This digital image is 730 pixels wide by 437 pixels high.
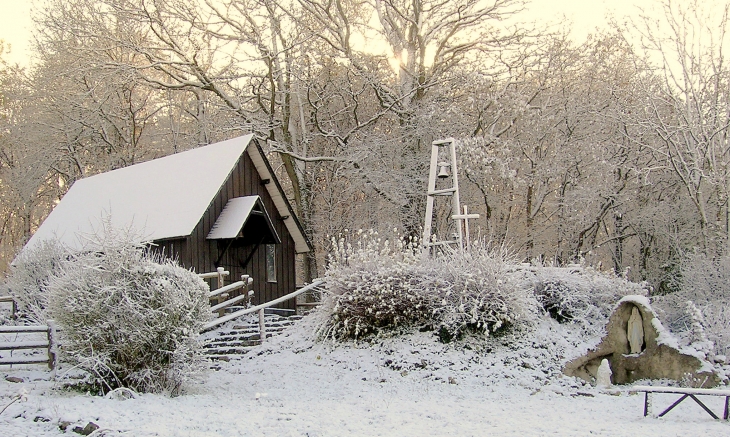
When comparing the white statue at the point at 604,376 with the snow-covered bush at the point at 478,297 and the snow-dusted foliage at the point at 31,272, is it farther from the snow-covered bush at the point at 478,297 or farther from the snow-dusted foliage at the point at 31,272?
the snow-dusted foliage at the point at 31,272

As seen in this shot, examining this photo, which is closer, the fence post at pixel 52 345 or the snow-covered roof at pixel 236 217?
the fence post at pixel 52 345

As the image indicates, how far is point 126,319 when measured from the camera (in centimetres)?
954

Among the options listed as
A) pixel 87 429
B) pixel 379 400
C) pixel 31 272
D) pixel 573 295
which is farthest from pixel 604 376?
pixel 31 272

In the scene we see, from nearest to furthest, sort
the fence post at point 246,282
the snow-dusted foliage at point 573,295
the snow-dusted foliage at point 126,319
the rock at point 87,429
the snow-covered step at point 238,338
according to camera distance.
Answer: the rock at point 87,429 → the snow-dusted foliage at point 126,319 → the snow-dusted foliage at point 573,295 → the snow-covered step at point 238,338 → the fence post at point 246,282

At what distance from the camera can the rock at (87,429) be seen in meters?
7.01

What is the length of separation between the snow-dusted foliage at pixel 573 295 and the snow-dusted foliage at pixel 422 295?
65 centimetres

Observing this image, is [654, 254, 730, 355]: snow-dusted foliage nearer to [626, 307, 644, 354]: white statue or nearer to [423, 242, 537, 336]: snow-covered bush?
[626, 307, 644, 354]: white statue

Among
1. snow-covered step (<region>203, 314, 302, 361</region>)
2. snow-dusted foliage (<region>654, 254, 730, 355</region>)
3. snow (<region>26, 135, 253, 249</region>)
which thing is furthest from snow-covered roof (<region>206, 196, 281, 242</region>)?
snow-dusted foliage (<region>654, 254, 730, 355</region>)

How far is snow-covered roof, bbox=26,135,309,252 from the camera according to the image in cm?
1658

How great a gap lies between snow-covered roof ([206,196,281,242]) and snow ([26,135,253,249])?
83cm

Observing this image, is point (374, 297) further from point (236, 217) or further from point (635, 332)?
point (236, 217)

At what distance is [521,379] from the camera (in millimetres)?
11195

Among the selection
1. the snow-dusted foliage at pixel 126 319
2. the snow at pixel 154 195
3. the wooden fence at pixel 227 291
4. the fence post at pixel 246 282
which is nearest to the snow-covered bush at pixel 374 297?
the wooden fence at pixel 227 291

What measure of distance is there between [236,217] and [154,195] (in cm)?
317
